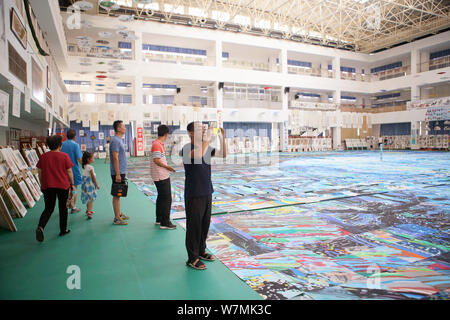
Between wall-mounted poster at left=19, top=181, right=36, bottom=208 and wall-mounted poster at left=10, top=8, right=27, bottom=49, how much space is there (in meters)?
3.05

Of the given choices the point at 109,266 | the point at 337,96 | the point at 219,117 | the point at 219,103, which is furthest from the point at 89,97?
the point at 109,266

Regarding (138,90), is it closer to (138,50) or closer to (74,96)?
(138,50)

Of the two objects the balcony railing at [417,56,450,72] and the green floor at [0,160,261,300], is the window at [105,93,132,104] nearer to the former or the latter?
the green floor at [0,160,261,300]

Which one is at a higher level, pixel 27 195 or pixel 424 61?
pixel 424 61

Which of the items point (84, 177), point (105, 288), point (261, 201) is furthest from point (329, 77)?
point (105, 288)

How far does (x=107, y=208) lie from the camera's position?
6.19 meters

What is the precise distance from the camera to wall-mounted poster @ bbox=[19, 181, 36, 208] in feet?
19.9

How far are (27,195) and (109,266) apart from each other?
4.21 m

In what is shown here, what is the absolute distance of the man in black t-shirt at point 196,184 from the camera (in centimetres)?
312

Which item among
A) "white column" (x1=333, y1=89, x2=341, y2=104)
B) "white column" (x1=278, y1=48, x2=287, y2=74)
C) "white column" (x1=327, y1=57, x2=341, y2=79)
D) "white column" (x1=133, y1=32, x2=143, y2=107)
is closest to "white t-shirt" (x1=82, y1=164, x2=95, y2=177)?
"white column" (x1=133, y1=32, x2=143, y2=107)

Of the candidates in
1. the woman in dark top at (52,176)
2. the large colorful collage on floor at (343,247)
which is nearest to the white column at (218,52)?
the large colorful collage on floor at (343,247)

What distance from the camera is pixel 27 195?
20.5 feet

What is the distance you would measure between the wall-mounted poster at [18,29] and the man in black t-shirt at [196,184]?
16.5ft

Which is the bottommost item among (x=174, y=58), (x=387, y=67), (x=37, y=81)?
(x=37, y=81)
